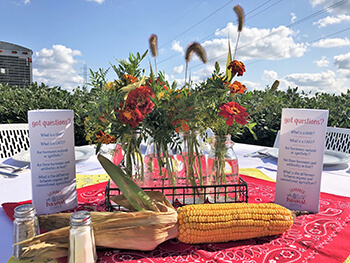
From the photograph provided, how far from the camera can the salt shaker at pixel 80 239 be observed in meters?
0.48

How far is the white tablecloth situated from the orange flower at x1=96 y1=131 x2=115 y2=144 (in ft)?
1.09

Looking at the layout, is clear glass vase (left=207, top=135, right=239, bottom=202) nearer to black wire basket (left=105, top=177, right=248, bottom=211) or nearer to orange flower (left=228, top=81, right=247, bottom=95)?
black wire basket (left=105, top=177, right=248, bottom=211)

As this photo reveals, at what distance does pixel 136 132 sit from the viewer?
73 cm

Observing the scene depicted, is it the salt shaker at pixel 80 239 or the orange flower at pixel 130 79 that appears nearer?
the salt shaker at pixel 80 239

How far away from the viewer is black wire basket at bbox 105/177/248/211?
2.50ft

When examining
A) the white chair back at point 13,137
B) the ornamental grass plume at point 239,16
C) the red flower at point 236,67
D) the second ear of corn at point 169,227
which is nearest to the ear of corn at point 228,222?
the second ear of corn at point 169,227

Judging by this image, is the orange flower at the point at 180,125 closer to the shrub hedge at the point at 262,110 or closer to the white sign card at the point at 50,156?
the white sign card at the point at 50,156

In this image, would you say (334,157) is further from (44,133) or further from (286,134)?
(44,133)

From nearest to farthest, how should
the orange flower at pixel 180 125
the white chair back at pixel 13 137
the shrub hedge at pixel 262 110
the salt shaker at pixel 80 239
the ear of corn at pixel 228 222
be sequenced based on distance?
the salt shaker at pixel 80 239
the ear of corn at pixel 228 222
the orange flower at pixel 180 125
the white chair back at pixel 13 137
the shrub hedge at pixel 262 110

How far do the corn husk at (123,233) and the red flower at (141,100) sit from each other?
0.25m

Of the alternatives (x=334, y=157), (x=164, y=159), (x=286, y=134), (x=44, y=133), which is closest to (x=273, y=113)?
→ (x=334, y=157)

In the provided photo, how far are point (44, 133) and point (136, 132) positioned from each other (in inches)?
10.5

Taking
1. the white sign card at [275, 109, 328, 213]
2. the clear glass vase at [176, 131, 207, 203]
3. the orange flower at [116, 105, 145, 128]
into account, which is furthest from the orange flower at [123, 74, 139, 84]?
the white sign card at [275, 109, 328, 213]

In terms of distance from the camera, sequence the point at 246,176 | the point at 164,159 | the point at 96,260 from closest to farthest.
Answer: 1. the point at 96,260
2. the point at 164,159
3. the point at 246,176
